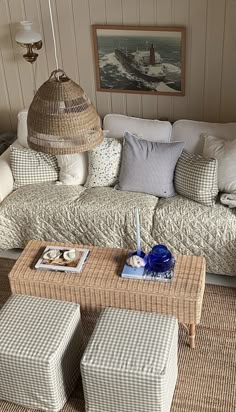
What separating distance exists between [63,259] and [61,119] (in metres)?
1.10

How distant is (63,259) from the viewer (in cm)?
346

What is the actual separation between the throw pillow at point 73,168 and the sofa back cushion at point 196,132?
68 cm

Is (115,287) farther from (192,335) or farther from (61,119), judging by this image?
(61,119)

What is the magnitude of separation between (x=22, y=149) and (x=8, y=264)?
2.79ft

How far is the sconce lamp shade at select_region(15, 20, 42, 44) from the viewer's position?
4.29 meters

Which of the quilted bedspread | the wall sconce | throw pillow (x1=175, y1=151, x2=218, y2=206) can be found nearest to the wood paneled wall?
the wall sconce

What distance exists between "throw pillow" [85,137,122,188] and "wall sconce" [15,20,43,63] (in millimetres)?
932

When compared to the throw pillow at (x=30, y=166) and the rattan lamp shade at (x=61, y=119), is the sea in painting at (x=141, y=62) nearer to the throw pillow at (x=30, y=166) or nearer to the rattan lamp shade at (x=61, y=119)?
the throw pillow at (x=30, y=166)

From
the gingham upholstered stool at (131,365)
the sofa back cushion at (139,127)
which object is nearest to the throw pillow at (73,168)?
the sofa back cushion at (139,127)

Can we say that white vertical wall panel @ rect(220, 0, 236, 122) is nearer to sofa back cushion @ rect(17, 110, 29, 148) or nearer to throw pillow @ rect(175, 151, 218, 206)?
throw pillow @ rect(175, 151, 218, 206)

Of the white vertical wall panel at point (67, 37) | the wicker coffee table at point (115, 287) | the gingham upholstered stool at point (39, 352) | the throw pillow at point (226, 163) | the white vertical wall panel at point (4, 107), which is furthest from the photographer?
the white vertical wall panel at point (4, 107)

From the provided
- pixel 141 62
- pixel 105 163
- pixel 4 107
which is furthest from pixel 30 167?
pixel 141 62

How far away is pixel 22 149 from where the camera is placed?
431 centimetres

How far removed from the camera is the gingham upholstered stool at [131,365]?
279cm
